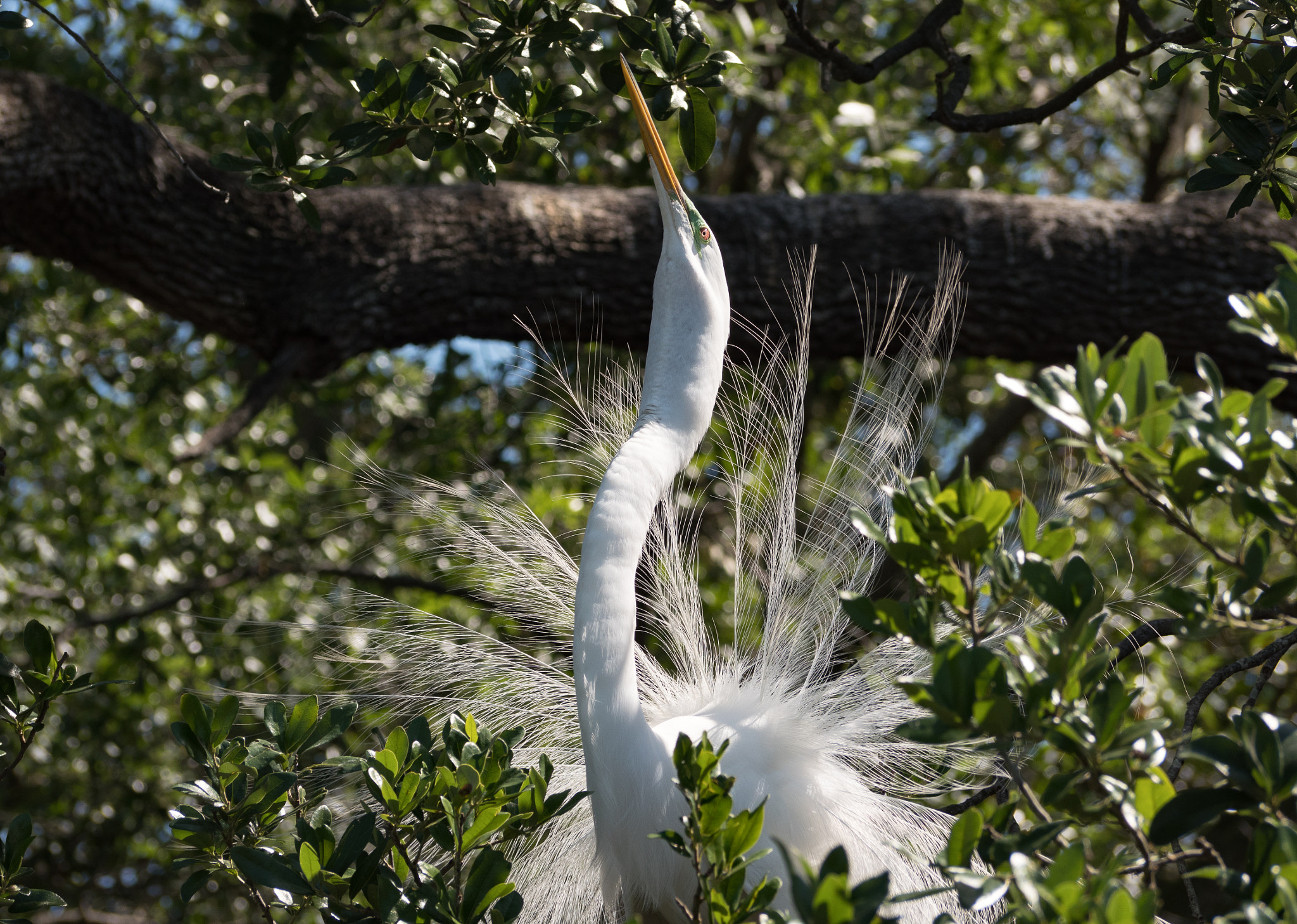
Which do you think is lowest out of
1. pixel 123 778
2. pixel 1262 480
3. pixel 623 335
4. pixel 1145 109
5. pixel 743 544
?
pixel 123 778

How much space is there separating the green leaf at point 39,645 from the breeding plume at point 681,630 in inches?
28.4

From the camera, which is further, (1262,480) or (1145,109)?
(1145,109)

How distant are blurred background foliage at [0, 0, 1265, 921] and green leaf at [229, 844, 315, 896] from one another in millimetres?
1972

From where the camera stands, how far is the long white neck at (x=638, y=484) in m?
1.51

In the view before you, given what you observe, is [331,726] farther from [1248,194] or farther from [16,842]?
[1248,194]

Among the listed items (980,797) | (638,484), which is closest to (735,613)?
(638,484)

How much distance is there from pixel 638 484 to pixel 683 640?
687mm

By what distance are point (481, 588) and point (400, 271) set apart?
0.82m

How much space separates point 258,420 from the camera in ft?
12.9

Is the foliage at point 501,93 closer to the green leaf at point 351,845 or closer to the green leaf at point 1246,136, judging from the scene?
the green leaf at point 1246,136

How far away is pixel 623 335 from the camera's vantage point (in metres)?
2.75

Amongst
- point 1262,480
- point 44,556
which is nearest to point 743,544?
point 1262,480

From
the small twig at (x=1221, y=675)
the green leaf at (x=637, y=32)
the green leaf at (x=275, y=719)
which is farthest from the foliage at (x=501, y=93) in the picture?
the small twig at (x=1221, y=675)

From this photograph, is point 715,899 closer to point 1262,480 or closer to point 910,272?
point 1262,480
